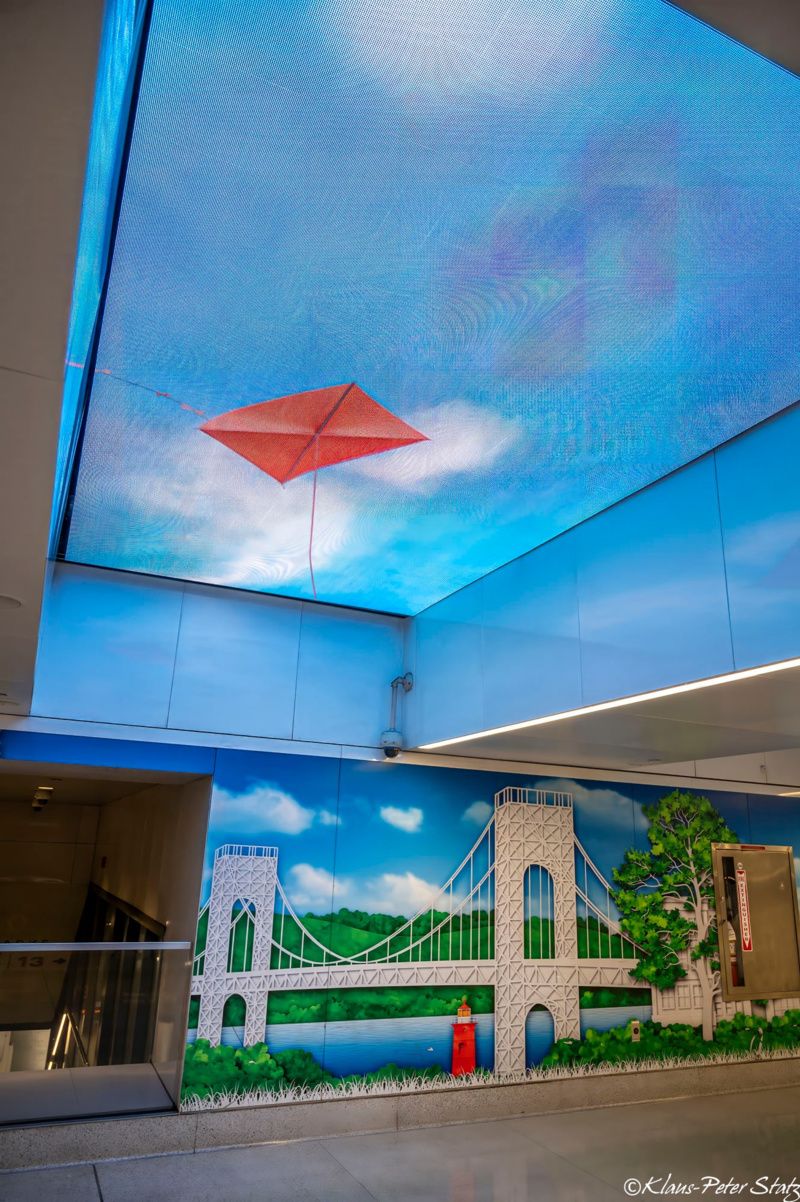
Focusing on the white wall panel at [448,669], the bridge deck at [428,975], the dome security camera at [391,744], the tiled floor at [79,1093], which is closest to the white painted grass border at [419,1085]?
the tiled floor at [79,1093]

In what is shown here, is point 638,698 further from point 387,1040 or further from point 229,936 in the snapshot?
point 387,1040

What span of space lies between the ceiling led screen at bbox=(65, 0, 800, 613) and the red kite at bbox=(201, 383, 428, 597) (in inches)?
0.5

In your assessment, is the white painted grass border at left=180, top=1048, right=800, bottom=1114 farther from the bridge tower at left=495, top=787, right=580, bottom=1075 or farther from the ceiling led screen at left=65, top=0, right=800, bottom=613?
the ceiling led screen at left=65, top=0, right=800, bottom=613

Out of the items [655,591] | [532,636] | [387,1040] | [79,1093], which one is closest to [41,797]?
[79,1093]

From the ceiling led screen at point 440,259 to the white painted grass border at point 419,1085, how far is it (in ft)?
12.0

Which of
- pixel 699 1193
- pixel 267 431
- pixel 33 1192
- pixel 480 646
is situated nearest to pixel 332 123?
pixel 267 431

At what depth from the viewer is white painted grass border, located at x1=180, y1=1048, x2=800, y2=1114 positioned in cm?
478

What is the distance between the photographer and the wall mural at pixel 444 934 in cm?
501

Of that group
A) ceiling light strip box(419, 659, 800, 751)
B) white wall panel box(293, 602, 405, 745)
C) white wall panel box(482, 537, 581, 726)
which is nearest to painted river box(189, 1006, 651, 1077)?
white wall panel box(293, 602, 405, 745)

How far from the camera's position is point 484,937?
18.7 ft

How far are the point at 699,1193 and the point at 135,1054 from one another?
3472mm

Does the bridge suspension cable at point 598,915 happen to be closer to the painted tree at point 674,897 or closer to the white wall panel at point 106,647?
the painted tree at point 674,897

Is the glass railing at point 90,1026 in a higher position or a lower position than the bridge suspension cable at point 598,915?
lower

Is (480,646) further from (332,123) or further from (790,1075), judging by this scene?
A: (790,1075)
